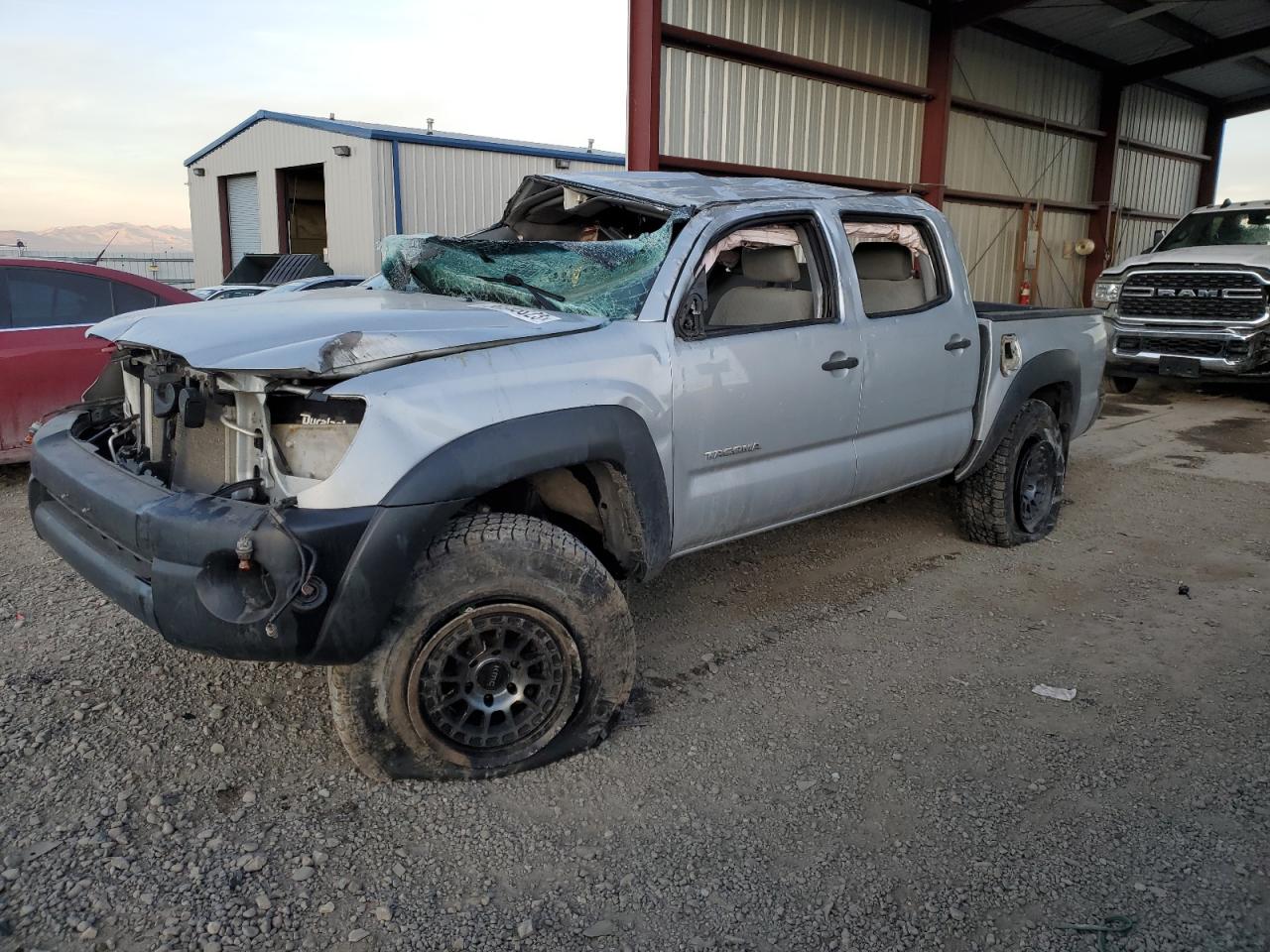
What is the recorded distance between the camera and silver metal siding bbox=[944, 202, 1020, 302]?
14430 millimetres

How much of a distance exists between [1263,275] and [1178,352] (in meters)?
1.10

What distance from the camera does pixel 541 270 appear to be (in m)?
3.93

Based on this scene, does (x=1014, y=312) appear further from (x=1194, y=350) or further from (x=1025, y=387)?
(x=1194, y=350)

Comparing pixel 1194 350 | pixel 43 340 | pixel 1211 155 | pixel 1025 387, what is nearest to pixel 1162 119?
pixel 1211 155

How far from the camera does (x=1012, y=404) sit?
202 inches

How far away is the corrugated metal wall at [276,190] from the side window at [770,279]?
12565mm

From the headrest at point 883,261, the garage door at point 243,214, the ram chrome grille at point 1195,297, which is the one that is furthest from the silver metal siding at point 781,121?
the garage door at point 243,214

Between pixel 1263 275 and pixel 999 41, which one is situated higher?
pixel 999 41

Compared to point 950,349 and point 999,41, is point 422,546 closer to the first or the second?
point 950,349

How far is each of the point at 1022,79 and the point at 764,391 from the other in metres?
13.7

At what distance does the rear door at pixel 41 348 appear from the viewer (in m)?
5.94

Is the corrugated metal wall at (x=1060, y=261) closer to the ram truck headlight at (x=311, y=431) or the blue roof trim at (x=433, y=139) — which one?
the blue roof trim at (x=433, y=139)

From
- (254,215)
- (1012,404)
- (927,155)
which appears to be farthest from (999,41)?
(254,215)

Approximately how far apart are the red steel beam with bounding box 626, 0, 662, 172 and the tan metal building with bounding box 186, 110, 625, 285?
6711 millimetres
